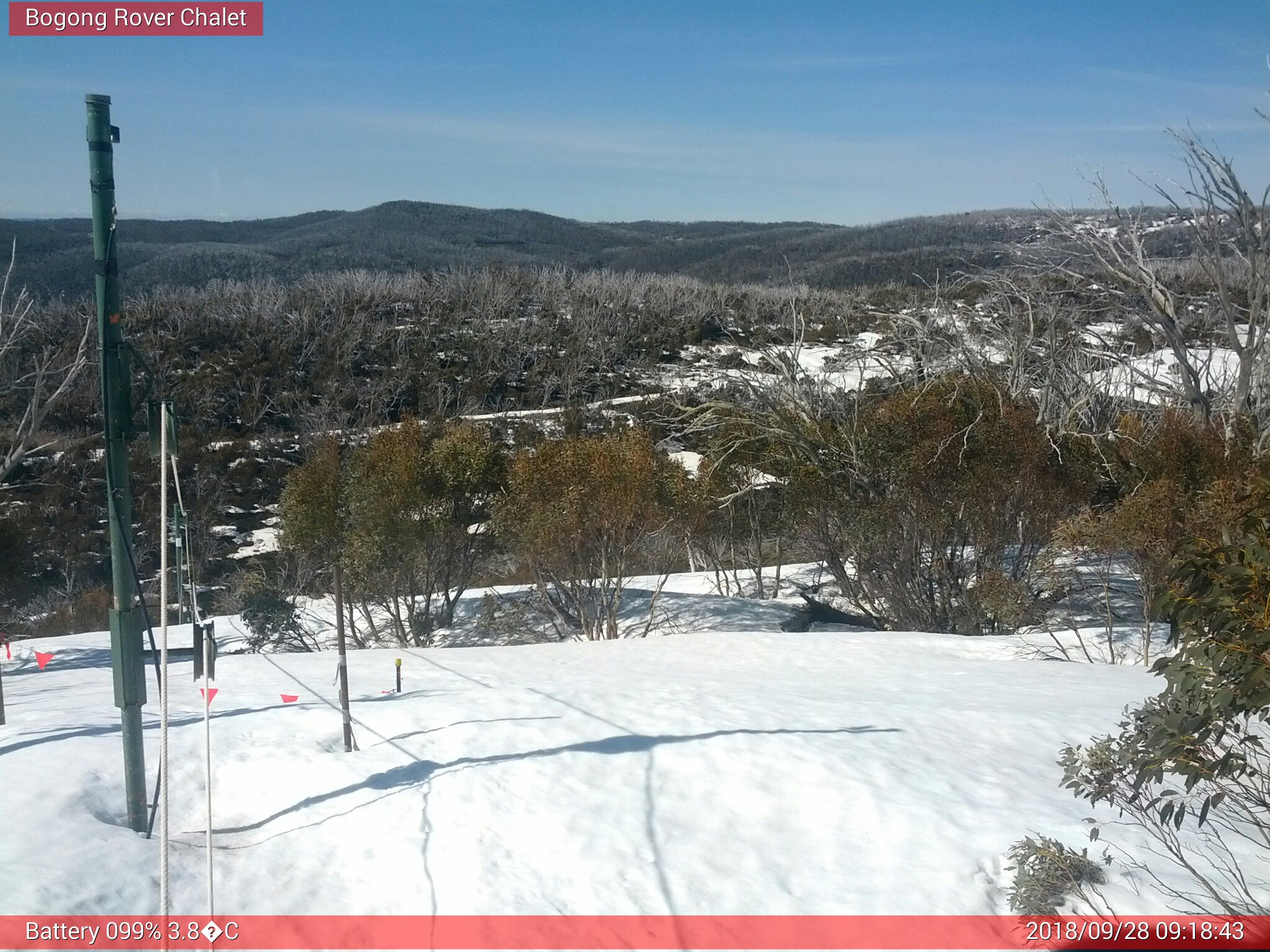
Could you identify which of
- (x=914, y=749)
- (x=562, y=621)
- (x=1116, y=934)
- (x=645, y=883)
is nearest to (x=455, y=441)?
(x=562, y=621)

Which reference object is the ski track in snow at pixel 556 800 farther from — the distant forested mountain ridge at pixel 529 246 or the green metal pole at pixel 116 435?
the distant forested mountain ridge at pixel 529 246

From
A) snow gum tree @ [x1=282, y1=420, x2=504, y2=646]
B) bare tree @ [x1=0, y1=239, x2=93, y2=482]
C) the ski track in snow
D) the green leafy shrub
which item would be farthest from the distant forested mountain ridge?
the green leafy shrub

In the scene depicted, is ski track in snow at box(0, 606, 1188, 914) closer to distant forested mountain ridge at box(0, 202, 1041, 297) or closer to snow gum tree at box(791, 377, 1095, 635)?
snow gum tree at box(791, 377, 1095, 635)

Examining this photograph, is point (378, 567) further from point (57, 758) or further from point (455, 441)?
point (57, 758)

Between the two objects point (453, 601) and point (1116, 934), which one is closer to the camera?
point (1116, 934)

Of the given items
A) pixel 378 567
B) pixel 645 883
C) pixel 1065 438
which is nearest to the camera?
pixel 645 883

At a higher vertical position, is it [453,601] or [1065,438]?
[1065,438]
